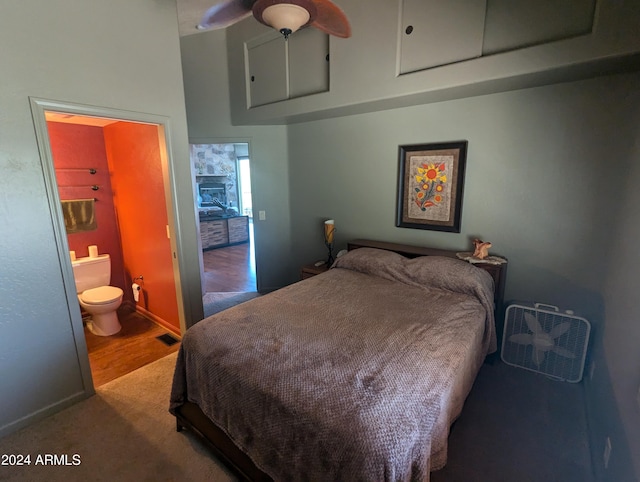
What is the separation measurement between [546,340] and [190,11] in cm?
415

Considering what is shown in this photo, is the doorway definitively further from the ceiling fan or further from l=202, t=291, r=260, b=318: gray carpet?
the ceiling fan

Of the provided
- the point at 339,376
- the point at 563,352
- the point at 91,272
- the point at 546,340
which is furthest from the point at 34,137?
the point at 563,352

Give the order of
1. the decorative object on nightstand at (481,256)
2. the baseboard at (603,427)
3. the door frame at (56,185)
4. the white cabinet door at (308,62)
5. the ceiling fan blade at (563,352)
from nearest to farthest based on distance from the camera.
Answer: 1. the baseboard at (603,427)
2. the door frame at (56,185)
3. the ceiling fan blade at (563,352)
4. the decorative object on nightstand at (481,256)
5. the white cabinet door at (308,62)

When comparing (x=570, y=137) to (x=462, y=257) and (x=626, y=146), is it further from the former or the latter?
(x=462, y=257)

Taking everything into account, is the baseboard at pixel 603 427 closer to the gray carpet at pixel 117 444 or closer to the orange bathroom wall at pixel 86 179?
the gray carpet at pixel 117 444

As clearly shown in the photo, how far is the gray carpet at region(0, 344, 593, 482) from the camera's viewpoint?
1626 mm

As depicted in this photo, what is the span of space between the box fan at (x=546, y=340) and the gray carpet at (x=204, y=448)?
108 mm

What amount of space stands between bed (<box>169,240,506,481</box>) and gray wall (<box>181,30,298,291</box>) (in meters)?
1.78

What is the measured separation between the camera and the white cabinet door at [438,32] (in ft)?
6.85

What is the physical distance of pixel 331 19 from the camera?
1603 millimetres

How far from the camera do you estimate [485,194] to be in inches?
101

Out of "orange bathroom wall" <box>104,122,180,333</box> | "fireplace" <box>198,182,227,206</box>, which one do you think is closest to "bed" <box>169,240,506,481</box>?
"orange bathroom wall" <box>104,122,180,333</box>

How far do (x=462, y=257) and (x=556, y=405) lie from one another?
117 cm

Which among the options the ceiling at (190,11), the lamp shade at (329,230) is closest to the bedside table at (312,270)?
the lamp shade at (329,230)
